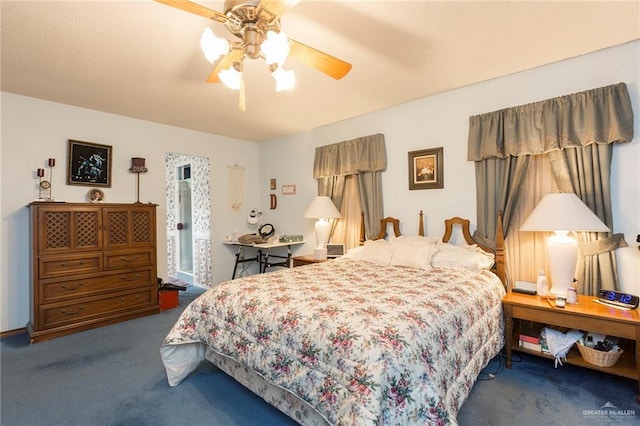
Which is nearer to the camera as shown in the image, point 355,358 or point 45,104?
point 355,358

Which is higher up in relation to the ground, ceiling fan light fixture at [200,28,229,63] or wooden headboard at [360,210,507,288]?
ceiling fan light fixture at [200,28,229,63]

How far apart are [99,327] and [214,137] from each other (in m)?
2.96

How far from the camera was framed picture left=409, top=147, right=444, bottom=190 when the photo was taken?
10.5ft

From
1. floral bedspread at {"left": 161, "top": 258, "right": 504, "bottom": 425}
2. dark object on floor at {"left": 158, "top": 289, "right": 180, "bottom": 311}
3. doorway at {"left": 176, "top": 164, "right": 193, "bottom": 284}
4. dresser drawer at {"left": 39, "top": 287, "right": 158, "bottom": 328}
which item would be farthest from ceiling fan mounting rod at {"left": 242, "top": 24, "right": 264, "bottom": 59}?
doorway at {"left": 176, "top": 164, "right": 193, "bottom": 284}

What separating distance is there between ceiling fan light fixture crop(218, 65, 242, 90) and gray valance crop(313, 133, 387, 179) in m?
2.17

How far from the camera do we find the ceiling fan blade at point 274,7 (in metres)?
1.38

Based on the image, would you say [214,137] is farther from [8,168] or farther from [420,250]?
[420,250]

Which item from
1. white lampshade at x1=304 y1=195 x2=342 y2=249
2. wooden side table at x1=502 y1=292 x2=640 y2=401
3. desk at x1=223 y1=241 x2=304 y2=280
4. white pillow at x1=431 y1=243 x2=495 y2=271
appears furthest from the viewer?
desk at x1=223 y1=241 x2=304 y2=280

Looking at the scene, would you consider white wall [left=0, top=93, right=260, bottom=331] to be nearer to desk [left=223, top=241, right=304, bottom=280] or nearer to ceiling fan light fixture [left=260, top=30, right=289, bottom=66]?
desk [left=223, top=241, right=304, bottom=280]

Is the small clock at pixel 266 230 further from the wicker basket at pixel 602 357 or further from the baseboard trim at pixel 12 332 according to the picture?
the wicker basket at pixel 602 357

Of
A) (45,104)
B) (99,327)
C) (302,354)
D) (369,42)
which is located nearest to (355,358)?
(302,354)

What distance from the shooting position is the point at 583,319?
1.94 m

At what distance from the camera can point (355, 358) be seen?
1.28 meters

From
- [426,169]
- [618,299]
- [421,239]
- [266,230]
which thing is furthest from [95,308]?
[618,299]
